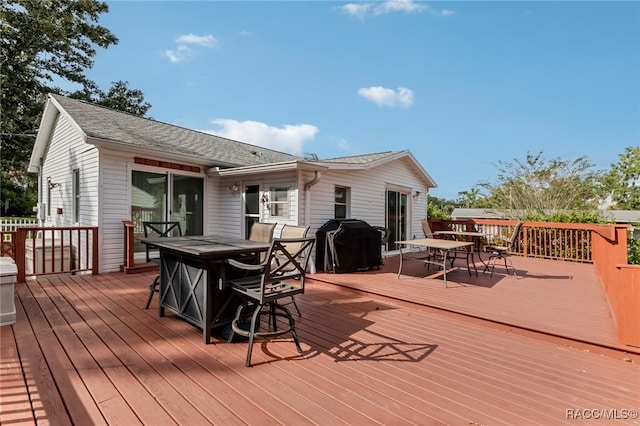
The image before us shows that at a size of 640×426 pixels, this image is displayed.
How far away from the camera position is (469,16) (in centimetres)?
684

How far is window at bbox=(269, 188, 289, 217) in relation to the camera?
633 centimetres

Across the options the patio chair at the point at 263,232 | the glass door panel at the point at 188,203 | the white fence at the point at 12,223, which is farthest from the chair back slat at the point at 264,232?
the white fence at the point at 12,223

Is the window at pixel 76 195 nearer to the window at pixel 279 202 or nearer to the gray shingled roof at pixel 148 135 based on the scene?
the gray shingled roof at pixel 148 135

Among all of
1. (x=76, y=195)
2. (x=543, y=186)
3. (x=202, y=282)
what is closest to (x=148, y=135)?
(x=76, y=195)

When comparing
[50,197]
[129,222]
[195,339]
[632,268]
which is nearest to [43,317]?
[195,339]

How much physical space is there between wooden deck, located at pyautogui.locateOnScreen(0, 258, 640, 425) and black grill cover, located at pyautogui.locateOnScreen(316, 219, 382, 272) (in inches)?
75.6

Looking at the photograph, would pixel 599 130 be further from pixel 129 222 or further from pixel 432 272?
pixel 129 222

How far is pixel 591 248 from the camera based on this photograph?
7469 mm

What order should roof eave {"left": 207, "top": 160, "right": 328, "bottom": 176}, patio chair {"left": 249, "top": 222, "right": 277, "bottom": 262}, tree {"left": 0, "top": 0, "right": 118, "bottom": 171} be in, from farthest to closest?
tree {"left": 0, "top": 0, "right": 118, "bottom": 171}
roof eave {"left": 207, "top": 160, "right": 328, "bottom": 176}
patio chair {"left": 249, "top": 222, "right": 277, "bottom": 262}

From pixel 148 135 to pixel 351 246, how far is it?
18.6ft

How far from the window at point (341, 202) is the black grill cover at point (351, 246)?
87 cm

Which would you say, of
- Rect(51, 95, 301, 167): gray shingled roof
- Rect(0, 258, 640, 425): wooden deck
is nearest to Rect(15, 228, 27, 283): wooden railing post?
Rect(0, 258, 640, 425): wooden deck

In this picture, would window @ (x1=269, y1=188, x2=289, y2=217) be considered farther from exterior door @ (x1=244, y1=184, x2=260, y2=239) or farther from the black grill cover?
the black grill cover

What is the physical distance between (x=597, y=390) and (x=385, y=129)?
19.3m
